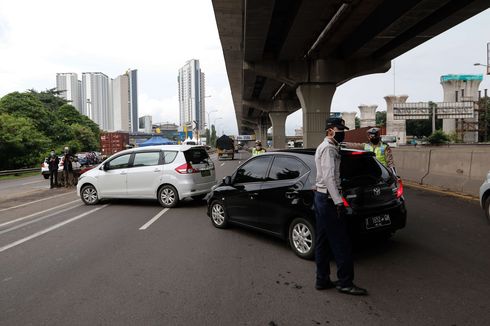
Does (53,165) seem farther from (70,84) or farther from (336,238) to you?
(70,84)

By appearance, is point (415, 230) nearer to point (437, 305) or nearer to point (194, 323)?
point (437, 305)

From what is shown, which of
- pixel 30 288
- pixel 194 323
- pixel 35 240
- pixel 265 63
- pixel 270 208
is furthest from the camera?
pixel 265 63

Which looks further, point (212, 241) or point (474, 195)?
point (474, 195)

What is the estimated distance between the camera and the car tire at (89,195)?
11.1 m

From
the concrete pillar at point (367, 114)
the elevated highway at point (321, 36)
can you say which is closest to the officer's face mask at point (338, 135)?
the elevated highway at point (321, 36)

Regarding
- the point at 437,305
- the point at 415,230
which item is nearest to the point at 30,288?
the point at 437,305

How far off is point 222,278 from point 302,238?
1316mm

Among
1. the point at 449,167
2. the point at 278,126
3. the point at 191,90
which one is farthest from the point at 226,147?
the point at 191,90

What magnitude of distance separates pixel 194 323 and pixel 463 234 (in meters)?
5.21

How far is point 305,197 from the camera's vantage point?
5102 mm

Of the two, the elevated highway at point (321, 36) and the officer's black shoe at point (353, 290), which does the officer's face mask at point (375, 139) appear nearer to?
the officer's black shoe at point (353, 290)

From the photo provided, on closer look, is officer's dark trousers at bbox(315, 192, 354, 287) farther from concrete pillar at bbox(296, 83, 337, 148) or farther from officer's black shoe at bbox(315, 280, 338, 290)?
concrete pillar at bbox(296, 83, 337, 148)

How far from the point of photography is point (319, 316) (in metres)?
3.54

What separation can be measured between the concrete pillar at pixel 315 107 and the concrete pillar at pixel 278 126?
23.6 m
